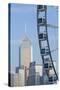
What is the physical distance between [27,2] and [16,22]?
29 cm

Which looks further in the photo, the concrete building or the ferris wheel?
the ferris wheel

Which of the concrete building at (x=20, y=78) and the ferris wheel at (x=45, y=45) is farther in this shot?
the ferris wheel at (x=45, y=45)

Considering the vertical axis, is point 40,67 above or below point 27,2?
below

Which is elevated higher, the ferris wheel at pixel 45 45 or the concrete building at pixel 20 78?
the ferris wheel at pixel 45 45

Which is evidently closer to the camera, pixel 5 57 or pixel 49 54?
pixel 5 57

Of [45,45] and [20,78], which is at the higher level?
[45,45]

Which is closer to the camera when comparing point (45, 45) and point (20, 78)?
point (20, 78)

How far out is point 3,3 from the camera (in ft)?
7.86

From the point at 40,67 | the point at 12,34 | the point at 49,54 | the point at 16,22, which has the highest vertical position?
the point at 16,22

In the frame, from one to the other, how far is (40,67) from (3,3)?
37.3 inches

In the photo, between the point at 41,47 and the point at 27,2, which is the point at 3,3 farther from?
the point at 41,47

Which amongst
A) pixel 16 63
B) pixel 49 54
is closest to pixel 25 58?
pixel 16 63

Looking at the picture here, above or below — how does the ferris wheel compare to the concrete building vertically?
above

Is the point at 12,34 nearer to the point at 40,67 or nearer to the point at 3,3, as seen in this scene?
the point at 3,3
